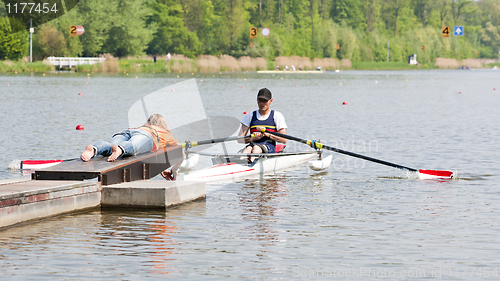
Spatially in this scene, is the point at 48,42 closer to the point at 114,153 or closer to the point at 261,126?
the point at 261,126

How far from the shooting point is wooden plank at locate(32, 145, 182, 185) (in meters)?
11.0

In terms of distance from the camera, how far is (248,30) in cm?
11356

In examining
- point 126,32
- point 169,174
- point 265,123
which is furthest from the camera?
point 126,32

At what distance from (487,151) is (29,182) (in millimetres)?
14283

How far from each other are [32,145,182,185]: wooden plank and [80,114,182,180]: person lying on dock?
0.12 m

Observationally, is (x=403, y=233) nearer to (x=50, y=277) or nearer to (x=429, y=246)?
(x=429, y=246)

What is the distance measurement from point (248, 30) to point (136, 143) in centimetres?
10323

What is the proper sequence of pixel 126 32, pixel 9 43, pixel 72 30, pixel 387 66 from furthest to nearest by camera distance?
pixel 387 66, pixel 126 32, pixel 72 30, pixel 9 43

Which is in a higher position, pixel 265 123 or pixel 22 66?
pixel 22 66

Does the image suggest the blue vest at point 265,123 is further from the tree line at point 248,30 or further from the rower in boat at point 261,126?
the tree line at point 248,30

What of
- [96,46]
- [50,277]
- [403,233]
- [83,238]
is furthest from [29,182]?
[96,46]

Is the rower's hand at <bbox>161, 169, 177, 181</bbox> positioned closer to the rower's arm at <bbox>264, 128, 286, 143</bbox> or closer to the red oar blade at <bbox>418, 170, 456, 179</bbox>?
the rower's arm at <bbox>264, 128, 286, 143</bbox>


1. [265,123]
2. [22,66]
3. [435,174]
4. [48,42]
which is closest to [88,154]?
[265,123]

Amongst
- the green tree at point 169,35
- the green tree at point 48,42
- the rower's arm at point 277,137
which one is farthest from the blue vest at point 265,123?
the green tree at point 169,35
